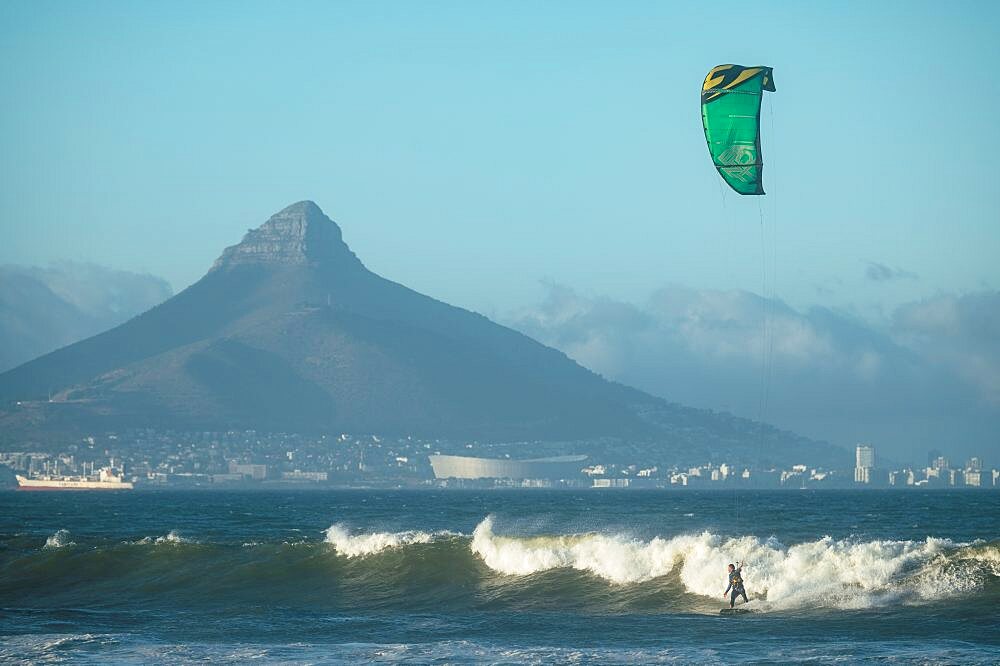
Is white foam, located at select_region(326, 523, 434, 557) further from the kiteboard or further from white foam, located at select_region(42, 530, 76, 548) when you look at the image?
the kiteboard

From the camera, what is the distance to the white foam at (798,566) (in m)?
40.5

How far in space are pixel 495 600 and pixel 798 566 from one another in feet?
29.4

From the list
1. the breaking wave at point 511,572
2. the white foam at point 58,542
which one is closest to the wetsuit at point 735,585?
the breaking wave at point 511,572

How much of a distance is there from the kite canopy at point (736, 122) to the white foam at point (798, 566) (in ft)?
34.4

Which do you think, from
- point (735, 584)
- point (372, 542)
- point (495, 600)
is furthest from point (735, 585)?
point (372, 542)

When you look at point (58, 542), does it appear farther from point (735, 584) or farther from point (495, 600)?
point (735, 584)

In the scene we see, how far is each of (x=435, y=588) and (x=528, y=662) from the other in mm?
15475

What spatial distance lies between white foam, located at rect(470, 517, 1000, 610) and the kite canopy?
10.5 m

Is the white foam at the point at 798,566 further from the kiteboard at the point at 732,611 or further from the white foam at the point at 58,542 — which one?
the white foam at the point at 58,542

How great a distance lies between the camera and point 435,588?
159ft

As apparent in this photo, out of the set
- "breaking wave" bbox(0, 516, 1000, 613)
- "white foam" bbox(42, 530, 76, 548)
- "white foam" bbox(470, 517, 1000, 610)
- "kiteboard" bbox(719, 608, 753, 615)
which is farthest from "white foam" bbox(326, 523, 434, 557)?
"kiteboard" bbox(719, 608, 753, 615)

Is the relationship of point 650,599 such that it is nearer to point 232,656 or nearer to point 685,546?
point 685,546

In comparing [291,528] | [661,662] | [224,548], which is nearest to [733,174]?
[661,662]

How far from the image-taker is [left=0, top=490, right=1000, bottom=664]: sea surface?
115ft
